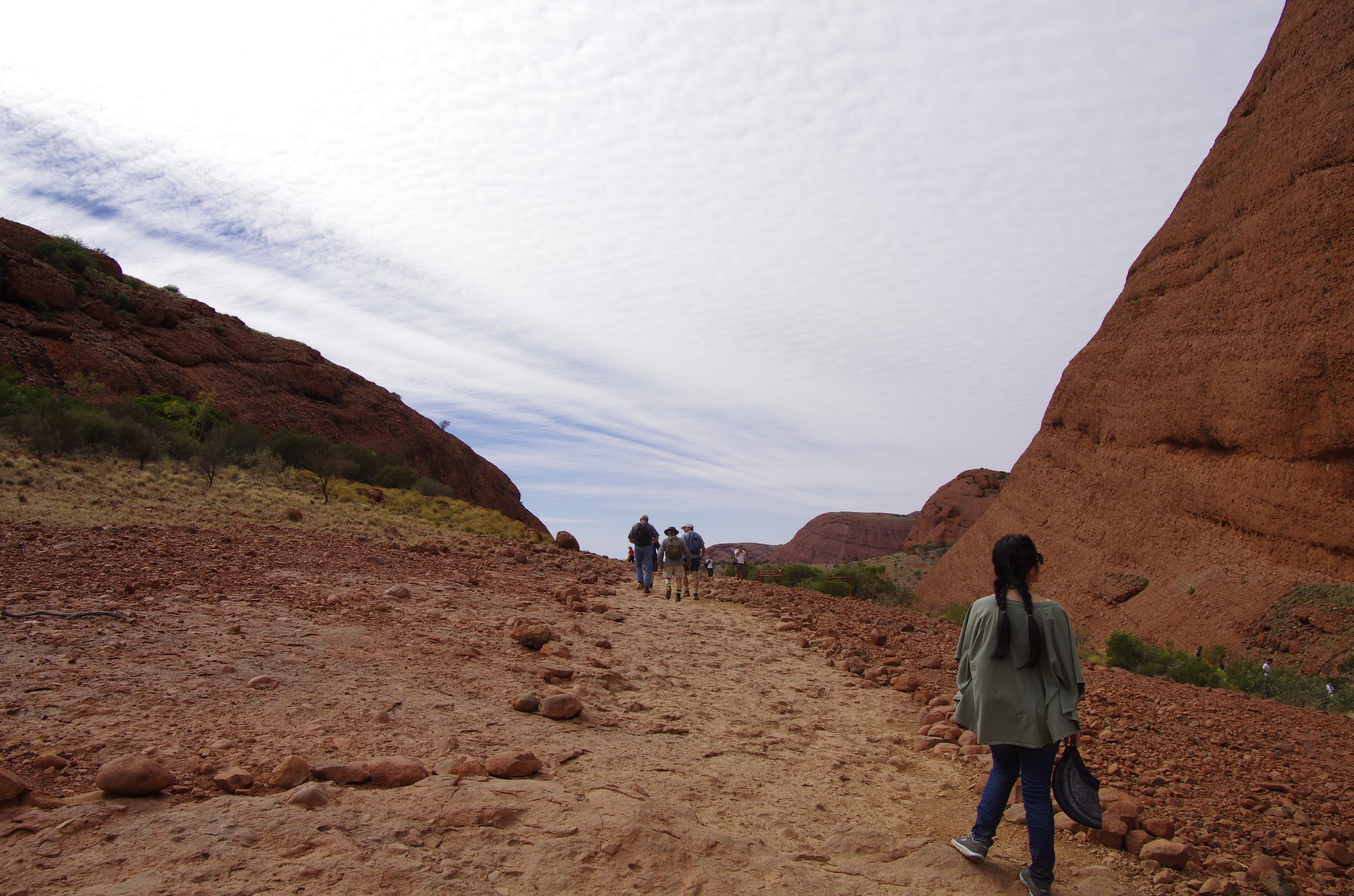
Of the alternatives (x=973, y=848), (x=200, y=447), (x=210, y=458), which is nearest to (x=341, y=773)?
(x=973, y=848)

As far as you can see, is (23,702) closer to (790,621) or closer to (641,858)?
(641,858)

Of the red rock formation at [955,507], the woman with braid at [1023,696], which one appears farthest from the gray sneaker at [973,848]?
the red rock formation at [955,507]

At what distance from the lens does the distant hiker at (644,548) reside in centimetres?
1620

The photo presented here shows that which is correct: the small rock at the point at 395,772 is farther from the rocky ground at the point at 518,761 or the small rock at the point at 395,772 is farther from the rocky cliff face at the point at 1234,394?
the rocky cliff face at the point at 1234,394

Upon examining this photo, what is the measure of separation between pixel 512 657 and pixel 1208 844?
5.87 m

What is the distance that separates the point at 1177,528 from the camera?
20156 mm

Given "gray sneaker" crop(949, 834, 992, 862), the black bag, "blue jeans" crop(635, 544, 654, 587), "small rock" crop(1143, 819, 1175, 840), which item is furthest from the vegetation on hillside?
the black bag

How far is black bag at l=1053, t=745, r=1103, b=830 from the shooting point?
3.88 m

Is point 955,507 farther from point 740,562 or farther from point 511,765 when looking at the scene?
point 511,765

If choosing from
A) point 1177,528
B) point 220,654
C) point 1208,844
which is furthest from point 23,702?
point 1177,528

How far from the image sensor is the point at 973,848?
4215mm

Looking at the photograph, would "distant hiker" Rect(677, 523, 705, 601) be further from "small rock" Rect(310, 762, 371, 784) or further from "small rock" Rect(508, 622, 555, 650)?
"small rock" Rect(310, 762, 371, 784)

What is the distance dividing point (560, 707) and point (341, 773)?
85.9 inches

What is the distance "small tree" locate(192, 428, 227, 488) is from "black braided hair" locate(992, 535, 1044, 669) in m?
23.6
